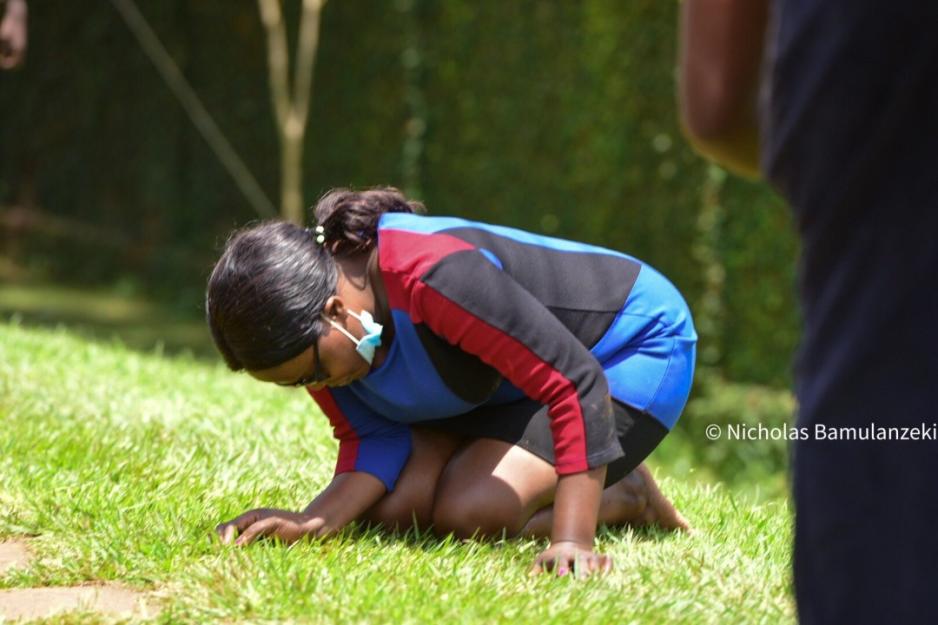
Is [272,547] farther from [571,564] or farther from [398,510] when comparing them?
[571,564]

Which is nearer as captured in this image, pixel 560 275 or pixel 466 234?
pixel 466 234

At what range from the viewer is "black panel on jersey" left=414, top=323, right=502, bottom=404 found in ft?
9.74

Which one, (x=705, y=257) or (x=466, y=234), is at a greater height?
(x=466, y=234)

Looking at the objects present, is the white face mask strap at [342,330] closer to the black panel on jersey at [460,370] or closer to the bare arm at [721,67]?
the black panel on jersey at [460,370]

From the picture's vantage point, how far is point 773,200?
650 centimetres

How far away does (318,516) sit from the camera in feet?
9.75

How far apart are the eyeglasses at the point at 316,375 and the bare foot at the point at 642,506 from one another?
76cm

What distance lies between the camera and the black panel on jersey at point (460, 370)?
2.97 metres

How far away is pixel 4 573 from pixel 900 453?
185cm

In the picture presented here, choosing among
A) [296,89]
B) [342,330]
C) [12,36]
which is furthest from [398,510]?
[296,89]

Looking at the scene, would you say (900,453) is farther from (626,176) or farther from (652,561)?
(626,176)

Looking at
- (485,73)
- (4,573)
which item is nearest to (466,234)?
(4,573)

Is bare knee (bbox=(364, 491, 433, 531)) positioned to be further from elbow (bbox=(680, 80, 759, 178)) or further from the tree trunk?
the tree trunk

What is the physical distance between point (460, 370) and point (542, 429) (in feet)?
0.88
